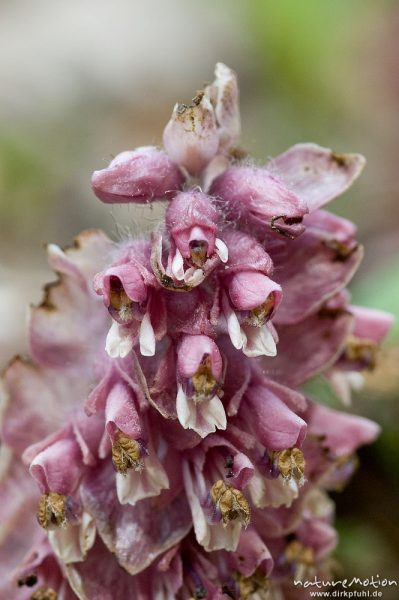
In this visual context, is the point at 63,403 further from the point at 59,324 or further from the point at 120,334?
the point at 120,334

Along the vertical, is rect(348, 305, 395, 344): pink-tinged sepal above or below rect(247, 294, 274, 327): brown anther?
below

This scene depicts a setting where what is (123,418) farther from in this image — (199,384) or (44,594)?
(44,594)

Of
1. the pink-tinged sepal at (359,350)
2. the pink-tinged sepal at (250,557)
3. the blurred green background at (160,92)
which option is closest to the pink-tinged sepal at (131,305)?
the pink-tinged sepal at (250,557)

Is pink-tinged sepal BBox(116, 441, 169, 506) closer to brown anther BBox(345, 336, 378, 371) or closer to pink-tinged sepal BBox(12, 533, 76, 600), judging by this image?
pink-tinged sepal BBox(12, 533, 76, 600)

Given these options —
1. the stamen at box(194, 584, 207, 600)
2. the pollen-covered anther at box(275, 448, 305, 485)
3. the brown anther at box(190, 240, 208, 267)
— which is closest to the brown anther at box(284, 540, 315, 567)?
the stamen at box(194, 584, 207, 600)

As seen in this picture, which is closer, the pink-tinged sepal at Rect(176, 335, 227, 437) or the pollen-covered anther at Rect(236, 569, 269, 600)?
the pink-tinged sepal at Rect(176, 335, 227, 437)

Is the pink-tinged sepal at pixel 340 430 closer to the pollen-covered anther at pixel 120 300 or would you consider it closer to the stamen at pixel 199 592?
the stamen at pixel 199 592
